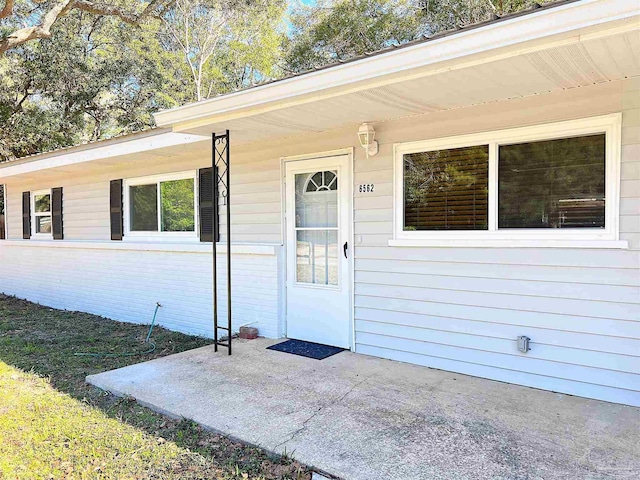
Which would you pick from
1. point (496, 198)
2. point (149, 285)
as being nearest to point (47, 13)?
point (149, 285)

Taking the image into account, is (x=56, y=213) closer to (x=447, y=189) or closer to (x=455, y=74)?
(x=447, y=189)

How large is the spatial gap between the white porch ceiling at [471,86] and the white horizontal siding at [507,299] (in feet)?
0.85

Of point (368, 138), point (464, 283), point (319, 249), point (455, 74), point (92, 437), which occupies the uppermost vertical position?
point (455, 74)

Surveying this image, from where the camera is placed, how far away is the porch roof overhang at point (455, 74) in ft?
7.62

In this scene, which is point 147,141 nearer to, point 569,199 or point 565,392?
point 569,199

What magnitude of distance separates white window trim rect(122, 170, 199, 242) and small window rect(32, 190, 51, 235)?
8.99 ft

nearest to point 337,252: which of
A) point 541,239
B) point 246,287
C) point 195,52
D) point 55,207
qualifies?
point 246,287

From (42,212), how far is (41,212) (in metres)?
0.05

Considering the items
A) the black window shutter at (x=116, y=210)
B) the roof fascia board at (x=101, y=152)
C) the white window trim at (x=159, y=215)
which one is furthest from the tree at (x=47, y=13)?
the white window trim at (x=159, y=215)

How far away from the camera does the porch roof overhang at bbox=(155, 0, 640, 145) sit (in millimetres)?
2322

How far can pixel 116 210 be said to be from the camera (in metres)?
7.21

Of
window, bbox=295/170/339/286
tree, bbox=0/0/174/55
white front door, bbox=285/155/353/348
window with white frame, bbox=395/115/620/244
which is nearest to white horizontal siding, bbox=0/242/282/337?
white front door, bbox=285/155/353/348

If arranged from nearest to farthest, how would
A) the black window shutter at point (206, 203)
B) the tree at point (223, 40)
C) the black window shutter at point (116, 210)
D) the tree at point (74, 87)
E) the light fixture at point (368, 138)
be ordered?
the light fixture at point (368, 138) < the black window shutter at point (206, 203) < the black window shutter at point (116, 210) < the tree at point (74, 87) < the tree at point (223, 40)

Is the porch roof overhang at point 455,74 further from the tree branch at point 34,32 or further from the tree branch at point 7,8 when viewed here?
the tree branch at point 34,32
